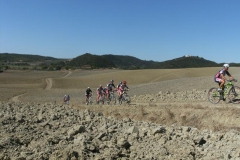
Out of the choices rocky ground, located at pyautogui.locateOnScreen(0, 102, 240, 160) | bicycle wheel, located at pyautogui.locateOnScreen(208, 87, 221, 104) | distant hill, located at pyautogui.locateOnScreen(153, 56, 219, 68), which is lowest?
rocky ground, located at pyautogui.locateOnScreen(0, 102, 240, 160)

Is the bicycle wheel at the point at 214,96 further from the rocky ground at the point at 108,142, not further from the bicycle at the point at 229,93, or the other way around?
the rocky ground at the point at 108,142

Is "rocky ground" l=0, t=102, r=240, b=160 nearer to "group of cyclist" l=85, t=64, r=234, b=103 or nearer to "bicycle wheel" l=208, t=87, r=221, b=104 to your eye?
"group of cyclist" l=85, t=64, r=234, b=103

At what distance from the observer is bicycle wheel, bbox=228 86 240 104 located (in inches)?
619

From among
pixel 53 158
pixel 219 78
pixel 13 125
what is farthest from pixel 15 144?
pixel 219 78

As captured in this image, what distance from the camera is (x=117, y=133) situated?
9.58 metres

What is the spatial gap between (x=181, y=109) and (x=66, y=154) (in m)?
10.0

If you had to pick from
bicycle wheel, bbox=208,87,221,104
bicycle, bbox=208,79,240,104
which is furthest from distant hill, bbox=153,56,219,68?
bicycle, bbox=208,79,240,104

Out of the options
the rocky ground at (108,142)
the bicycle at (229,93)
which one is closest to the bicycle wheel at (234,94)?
the bicycle at (229,93)

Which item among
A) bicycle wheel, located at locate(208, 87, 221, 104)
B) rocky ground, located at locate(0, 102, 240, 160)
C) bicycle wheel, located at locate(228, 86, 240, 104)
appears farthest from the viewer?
bicycle wheel, located at locate(208, 87, 221, 104)

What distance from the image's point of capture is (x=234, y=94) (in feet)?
51.6

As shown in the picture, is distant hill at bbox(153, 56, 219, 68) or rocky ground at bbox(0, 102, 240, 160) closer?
rocky ground at bbox(0, 102, 240, 160)

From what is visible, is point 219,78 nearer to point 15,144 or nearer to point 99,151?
point 99,151

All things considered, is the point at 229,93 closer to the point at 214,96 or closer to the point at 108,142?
the point at 214,96

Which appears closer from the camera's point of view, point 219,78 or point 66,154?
point 66,154
